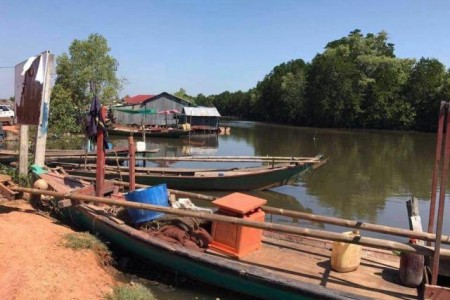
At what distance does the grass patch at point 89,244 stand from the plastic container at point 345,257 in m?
3.66

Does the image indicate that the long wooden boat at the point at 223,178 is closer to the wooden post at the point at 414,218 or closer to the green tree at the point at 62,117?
the wooden post at the point at 414,218

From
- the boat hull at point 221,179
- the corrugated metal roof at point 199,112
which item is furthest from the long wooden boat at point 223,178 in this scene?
the corrugated metal roof at point 199,112

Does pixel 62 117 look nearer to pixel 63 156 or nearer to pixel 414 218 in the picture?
pixel 63 156

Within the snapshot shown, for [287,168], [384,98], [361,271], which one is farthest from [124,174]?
[384,98]

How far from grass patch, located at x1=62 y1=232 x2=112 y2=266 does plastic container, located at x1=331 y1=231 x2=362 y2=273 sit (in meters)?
3.66

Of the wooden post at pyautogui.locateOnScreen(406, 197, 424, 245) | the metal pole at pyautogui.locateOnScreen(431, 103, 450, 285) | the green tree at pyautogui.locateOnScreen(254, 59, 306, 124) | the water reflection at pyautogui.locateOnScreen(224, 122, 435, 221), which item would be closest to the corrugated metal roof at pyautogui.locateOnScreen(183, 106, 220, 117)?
the water reflection at pyautogui.locateOnScreen(224, 122, 435, 221)

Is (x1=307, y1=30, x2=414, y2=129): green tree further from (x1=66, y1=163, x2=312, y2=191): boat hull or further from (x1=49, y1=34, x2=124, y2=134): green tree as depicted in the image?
(x1=66, y1=163, x2=312, y2=191): boat hull

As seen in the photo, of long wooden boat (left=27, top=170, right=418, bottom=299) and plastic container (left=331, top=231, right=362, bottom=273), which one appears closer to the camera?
long wooden boat (left=27, top=170, right=418, bottom=299)

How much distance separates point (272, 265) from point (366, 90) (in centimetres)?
5905

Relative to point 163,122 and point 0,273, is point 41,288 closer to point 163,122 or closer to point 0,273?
point 0,273

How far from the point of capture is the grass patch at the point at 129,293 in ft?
18.3

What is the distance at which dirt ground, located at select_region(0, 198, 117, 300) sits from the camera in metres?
5.30

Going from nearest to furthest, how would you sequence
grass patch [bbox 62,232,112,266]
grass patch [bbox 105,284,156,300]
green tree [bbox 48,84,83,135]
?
grass patch [bbox 105,284,156,300] < grass patch [bbox 62,232,112,266] < green tree [bbox 48,84,83,135]

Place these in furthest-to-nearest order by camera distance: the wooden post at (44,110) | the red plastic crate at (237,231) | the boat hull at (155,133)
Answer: the boat hull at (155,133) → the wooden post at (44,110) → the red plastic crate at (237,231)
